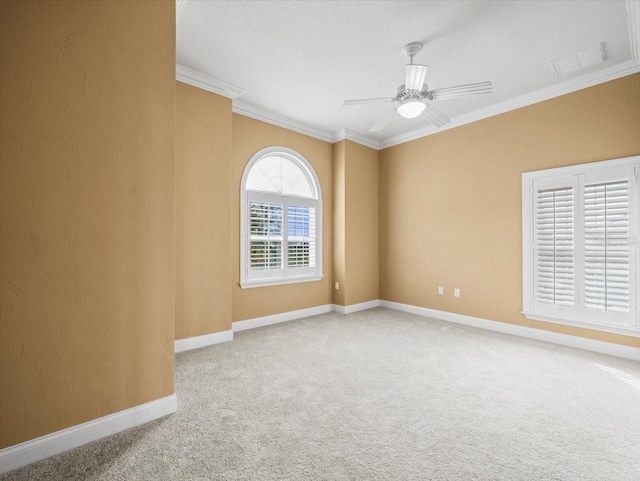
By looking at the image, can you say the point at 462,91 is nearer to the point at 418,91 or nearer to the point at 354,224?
the point at 418,91

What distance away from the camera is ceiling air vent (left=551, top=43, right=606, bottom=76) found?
2840 millimetres

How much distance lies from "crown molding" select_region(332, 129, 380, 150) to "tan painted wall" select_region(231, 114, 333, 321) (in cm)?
21

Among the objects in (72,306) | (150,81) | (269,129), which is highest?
(269,129)

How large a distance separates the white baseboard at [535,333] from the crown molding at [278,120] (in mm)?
3157

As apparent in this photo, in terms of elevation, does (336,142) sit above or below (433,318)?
above

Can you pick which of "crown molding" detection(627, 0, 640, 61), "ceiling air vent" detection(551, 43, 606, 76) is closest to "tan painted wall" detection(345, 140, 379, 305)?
"ceiling air vent" detection(551, 43, 606, 76)

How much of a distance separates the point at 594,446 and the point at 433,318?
9.57 feet

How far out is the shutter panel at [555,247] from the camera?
3.43 m

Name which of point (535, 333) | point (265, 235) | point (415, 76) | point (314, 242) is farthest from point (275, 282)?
point (535, 333)

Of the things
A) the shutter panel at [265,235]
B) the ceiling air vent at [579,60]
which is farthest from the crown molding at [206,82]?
the ceiling air vent at [579,60]

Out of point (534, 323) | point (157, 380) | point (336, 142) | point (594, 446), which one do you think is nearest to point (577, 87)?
point (534, 323)

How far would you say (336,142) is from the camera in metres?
5.18

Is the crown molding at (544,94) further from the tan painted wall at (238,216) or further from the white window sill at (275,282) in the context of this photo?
the white window sill at (275,282)

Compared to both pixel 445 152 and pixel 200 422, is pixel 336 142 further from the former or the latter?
pixel 200 422
